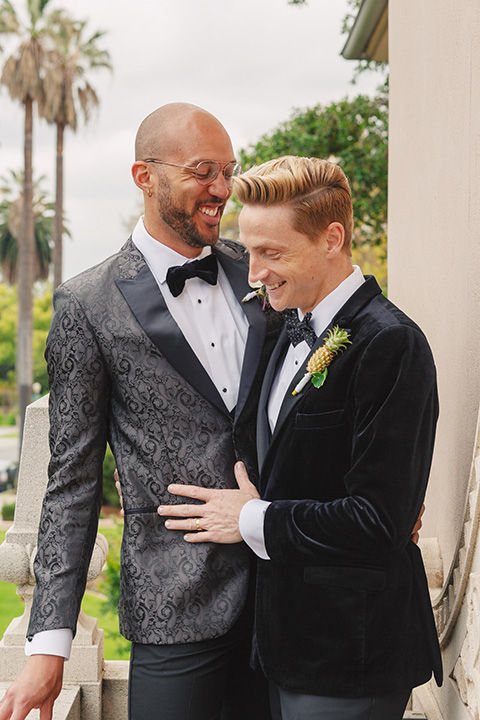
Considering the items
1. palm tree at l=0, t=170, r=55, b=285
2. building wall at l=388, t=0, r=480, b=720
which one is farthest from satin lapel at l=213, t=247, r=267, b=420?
palm tree at l=0, t=170, r=55, b=285

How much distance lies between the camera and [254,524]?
192 cm

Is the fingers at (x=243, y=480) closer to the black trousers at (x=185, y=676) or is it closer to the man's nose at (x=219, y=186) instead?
the black trousers at (x=185, y=676)

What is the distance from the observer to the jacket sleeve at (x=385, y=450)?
5.62ft

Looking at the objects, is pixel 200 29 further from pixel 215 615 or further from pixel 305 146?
pixel 215 615

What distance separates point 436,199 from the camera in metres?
3.00

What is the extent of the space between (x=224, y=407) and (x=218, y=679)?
28.1 inches

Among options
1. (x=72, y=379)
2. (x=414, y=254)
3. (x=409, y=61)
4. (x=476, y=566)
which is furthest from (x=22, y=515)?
(x=409, y=61)

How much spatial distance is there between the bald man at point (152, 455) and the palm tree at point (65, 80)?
22.2 m

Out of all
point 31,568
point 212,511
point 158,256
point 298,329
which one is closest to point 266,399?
point 298,329

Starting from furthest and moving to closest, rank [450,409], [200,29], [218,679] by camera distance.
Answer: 1. [200,29]
2. [450,409]
3. [218,679]

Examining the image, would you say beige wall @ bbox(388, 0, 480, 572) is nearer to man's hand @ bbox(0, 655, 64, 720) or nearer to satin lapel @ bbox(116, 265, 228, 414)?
satin lapel @ bbox(116, 265, 228, 414)

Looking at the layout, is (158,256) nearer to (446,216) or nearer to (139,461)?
(139,461)

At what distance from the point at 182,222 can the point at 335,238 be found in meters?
0.51

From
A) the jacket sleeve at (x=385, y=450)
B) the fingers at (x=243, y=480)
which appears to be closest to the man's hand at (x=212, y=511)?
the fingers at (x=243, y=480)
